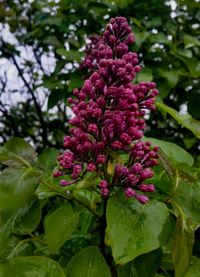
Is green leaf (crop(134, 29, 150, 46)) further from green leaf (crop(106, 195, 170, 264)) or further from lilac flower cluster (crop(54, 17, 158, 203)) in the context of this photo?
green leaf (crop(106, 195, 170, 264))

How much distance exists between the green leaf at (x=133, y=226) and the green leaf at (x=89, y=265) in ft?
0.32

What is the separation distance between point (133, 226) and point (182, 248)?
0.11m

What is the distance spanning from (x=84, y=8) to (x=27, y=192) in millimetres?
1723

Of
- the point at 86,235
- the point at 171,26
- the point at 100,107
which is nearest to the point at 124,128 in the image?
the point at 100,107

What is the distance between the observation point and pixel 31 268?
3.31 feet

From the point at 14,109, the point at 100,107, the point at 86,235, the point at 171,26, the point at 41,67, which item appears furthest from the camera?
the point at 14,109

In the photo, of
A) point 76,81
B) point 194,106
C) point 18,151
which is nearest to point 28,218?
point 18,151

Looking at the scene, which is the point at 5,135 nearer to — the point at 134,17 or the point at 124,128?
the point at 134,17

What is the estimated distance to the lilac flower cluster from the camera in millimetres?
987

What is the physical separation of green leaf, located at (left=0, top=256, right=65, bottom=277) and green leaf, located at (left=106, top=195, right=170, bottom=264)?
Answer: 16 cm

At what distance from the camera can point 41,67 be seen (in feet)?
10.4

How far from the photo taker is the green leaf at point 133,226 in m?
0.92

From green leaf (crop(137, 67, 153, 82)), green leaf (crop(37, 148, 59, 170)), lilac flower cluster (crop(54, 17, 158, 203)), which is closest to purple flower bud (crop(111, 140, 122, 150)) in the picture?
lilac flower cluster (crop(54, 17, 158, 203))

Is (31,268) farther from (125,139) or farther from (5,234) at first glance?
(125,139)
